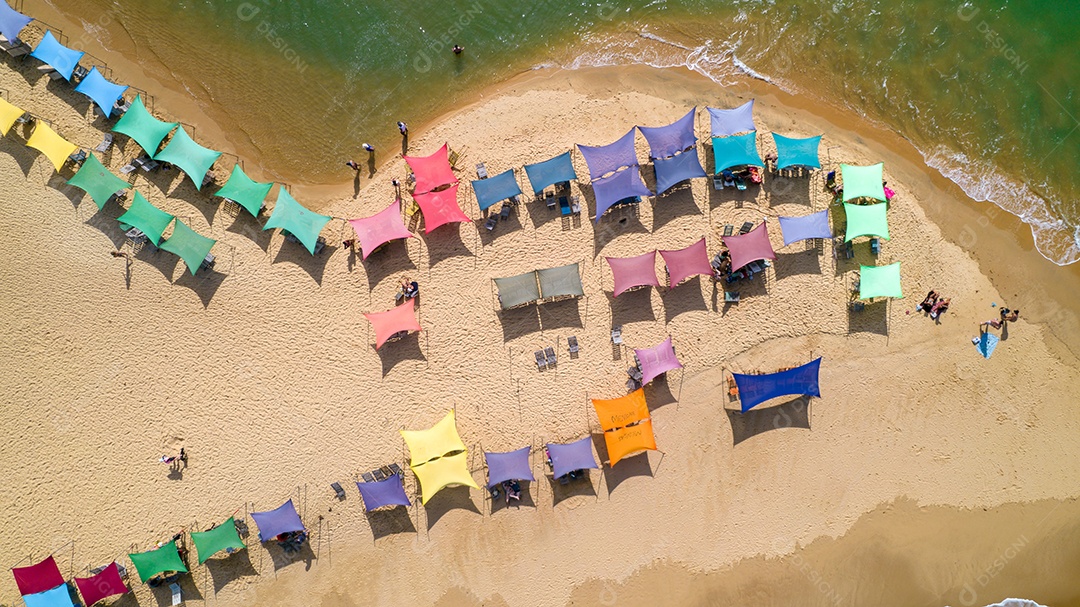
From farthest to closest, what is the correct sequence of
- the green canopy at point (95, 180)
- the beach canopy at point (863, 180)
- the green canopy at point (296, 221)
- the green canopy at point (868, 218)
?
the beach canopy at point (863, 180)
the green canopy at point (868, 218)
the green canopy at point (296, 221)
the green canopy at point (95, 180)

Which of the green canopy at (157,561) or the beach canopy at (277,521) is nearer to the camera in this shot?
the green canopy at (157,561)

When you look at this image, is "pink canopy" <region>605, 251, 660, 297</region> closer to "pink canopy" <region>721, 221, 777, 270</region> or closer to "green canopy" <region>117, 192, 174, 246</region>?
"pink canopy" <region>721, 221, 777, 270</region>

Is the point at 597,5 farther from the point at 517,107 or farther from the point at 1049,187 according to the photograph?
the point at 1049,187

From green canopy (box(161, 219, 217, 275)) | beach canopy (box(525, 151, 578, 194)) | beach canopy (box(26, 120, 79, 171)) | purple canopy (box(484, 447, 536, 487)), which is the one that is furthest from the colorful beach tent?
beach canopy (box(26, 120, 79, 171))

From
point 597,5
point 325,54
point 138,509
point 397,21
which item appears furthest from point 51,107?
point 597,5

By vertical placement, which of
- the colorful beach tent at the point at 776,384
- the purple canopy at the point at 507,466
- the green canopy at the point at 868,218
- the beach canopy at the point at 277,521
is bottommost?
the beach canopy at the point at 277,521

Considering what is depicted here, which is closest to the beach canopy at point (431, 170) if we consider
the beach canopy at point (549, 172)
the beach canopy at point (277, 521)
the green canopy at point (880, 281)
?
the beach canopy at point (549, 172)

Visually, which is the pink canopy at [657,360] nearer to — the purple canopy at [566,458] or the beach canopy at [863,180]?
the purple canopy at [566,458]
